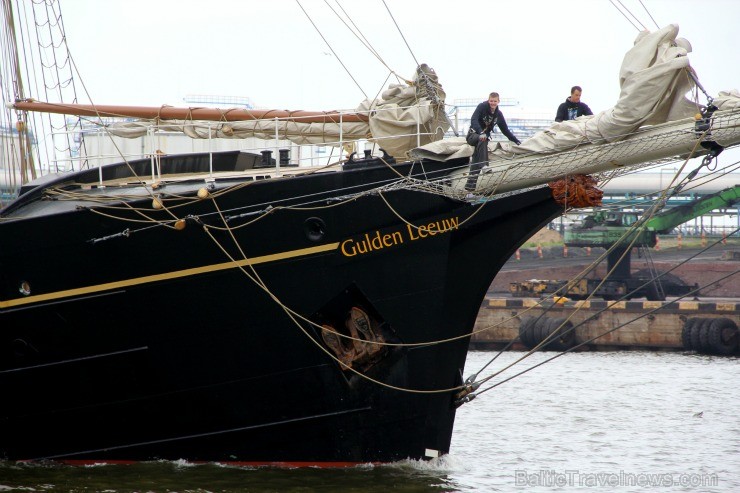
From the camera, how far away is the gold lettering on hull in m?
11.0

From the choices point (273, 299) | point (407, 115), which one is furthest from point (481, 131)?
point (273, 299)

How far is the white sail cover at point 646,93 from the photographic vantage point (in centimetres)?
967

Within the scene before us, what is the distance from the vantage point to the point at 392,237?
11.1 m

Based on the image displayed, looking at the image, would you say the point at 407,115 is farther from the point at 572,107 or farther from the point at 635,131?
the point at 635,131

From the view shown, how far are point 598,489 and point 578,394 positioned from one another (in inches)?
403

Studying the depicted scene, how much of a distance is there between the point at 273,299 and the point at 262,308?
0.19 m

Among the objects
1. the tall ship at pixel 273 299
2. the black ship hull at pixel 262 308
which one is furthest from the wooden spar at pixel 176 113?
the black ship hull at pixel 262 308

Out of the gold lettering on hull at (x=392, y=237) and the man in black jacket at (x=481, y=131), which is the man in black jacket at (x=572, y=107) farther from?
the gold lettering on hull at (x=392, y=237)

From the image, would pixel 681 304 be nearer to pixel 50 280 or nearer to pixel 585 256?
pixel 585 256

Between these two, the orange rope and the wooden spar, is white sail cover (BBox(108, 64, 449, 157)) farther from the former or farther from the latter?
the orange rope

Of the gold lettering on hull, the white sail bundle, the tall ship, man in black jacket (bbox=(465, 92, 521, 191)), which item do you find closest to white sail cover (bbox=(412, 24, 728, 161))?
the white sail bundle

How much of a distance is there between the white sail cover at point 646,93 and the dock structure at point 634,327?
20.9 meters

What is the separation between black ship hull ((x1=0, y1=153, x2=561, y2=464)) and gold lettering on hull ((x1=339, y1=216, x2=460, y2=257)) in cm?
2

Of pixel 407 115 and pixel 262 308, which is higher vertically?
pixel 407 115
